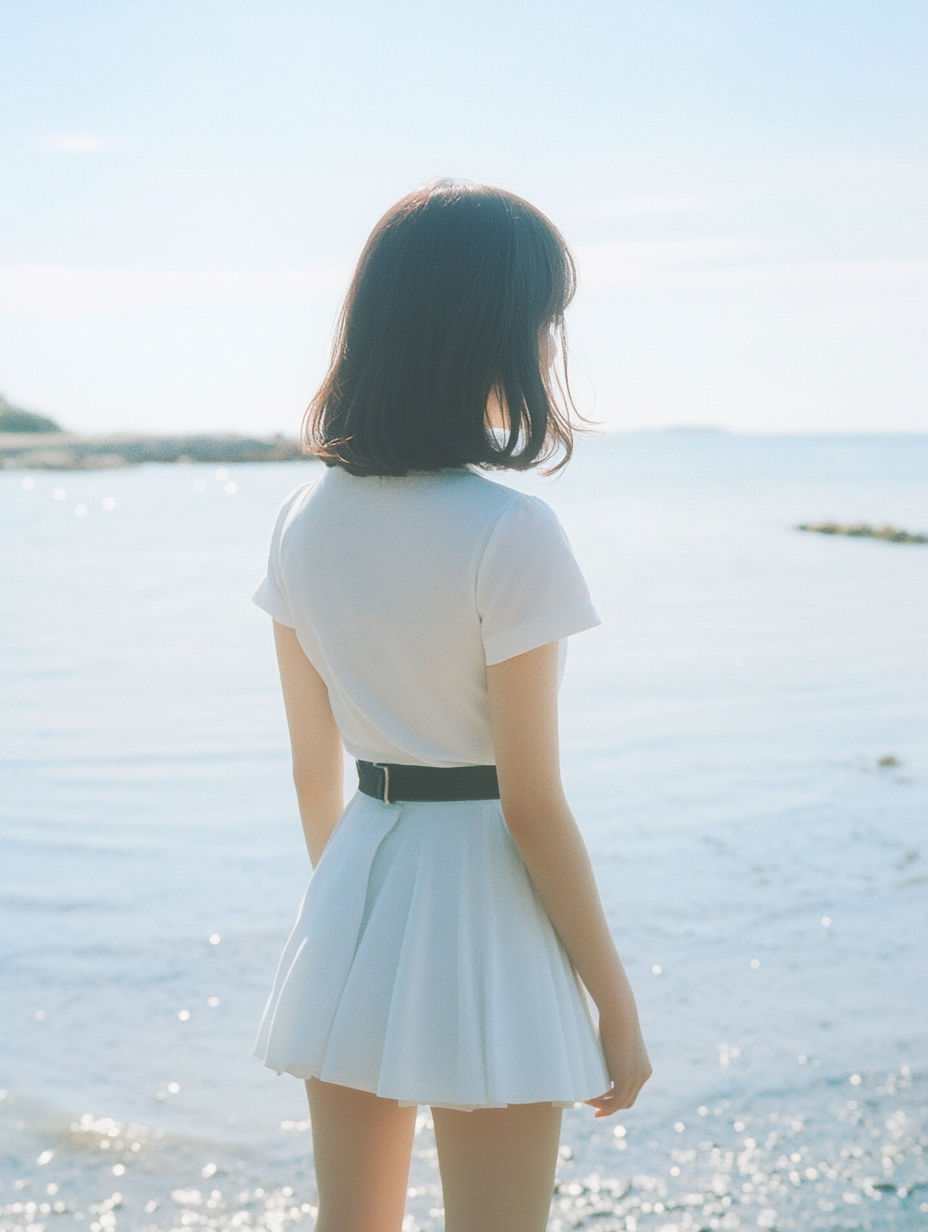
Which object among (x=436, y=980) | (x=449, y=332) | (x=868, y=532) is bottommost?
(x=868, y=532)

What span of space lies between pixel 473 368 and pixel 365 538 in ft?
0.77

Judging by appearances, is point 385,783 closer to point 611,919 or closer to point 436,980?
point 436,980

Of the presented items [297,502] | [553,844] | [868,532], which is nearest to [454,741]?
[553,844]

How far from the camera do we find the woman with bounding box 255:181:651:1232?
1.27 metres

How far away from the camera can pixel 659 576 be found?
64.1 ft

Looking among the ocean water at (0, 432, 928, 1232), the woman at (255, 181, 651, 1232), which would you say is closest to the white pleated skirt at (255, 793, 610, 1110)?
the woman at (255, 181, 651, 1232)

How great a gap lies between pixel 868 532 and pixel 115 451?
202ft

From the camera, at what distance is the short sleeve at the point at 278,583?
58.4 inches

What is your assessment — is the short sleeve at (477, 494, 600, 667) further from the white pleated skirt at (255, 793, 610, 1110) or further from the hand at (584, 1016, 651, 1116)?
the hand at (584, 1016, 651, 1116)

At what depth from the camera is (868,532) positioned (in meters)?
29.2

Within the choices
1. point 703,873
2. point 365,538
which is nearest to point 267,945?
point 703,873

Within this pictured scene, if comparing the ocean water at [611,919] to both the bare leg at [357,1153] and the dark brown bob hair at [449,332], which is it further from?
the dark brown bob hair at [449,332]

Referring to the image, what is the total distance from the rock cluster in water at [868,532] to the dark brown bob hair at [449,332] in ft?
91.8

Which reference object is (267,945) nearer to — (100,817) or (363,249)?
(100,817)
